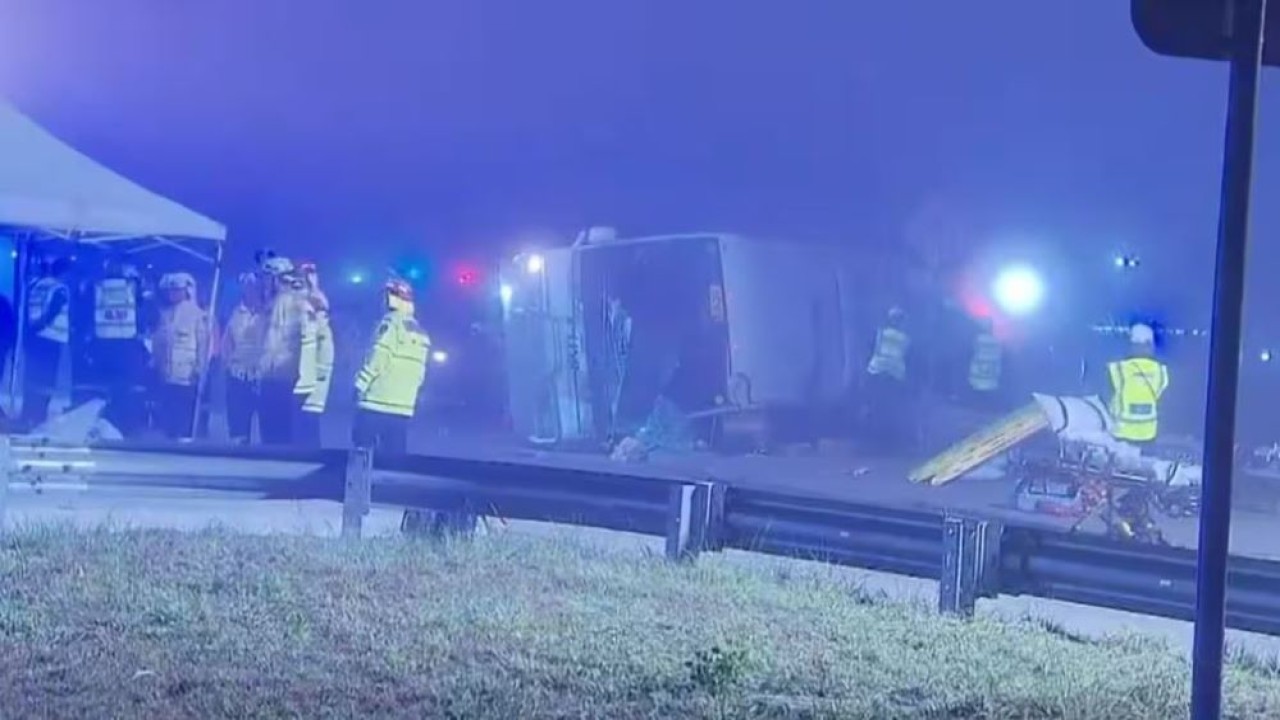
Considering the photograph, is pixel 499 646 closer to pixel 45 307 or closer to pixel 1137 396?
pixel 1137 396

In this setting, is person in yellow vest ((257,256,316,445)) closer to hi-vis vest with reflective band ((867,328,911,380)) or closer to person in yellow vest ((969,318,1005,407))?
hi-vis vest with reflective band ((867,328,911,380))

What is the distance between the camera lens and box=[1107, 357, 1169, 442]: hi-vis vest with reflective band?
13.4 meters

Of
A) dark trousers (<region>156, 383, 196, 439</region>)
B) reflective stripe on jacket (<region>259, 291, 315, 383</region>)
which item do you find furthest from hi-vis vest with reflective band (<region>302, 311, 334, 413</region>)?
dark trousers (<region>156, 383, 196, 439</region>)

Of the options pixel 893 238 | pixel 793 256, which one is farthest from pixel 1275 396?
pixel 793 256

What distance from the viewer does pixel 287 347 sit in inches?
557

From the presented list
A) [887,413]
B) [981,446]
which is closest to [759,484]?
[981,446]

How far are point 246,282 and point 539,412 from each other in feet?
13.1

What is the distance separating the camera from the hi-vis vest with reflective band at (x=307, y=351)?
46.0 feet

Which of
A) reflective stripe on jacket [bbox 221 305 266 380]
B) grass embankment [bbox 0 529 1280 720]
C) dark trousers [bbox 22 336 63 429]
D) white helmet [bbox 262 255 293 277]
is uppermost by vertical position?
white helmet [bbox 262 255 293 277]

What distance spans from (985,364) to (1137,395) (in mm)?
5492

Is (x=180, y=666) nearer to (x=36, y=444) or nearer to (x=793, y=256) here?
(x=36, y=444)

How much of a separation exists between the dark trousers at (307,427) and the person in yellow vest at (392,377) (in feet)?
4.57

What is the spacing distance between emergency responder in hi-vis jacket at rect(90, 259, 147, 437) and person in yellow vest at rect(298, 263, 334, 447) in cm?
186

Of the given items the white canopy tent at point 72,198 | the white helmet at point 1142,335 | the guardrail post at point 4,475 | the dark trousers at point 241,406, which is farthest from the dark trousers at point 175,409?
the white helmet at point 1142,335
